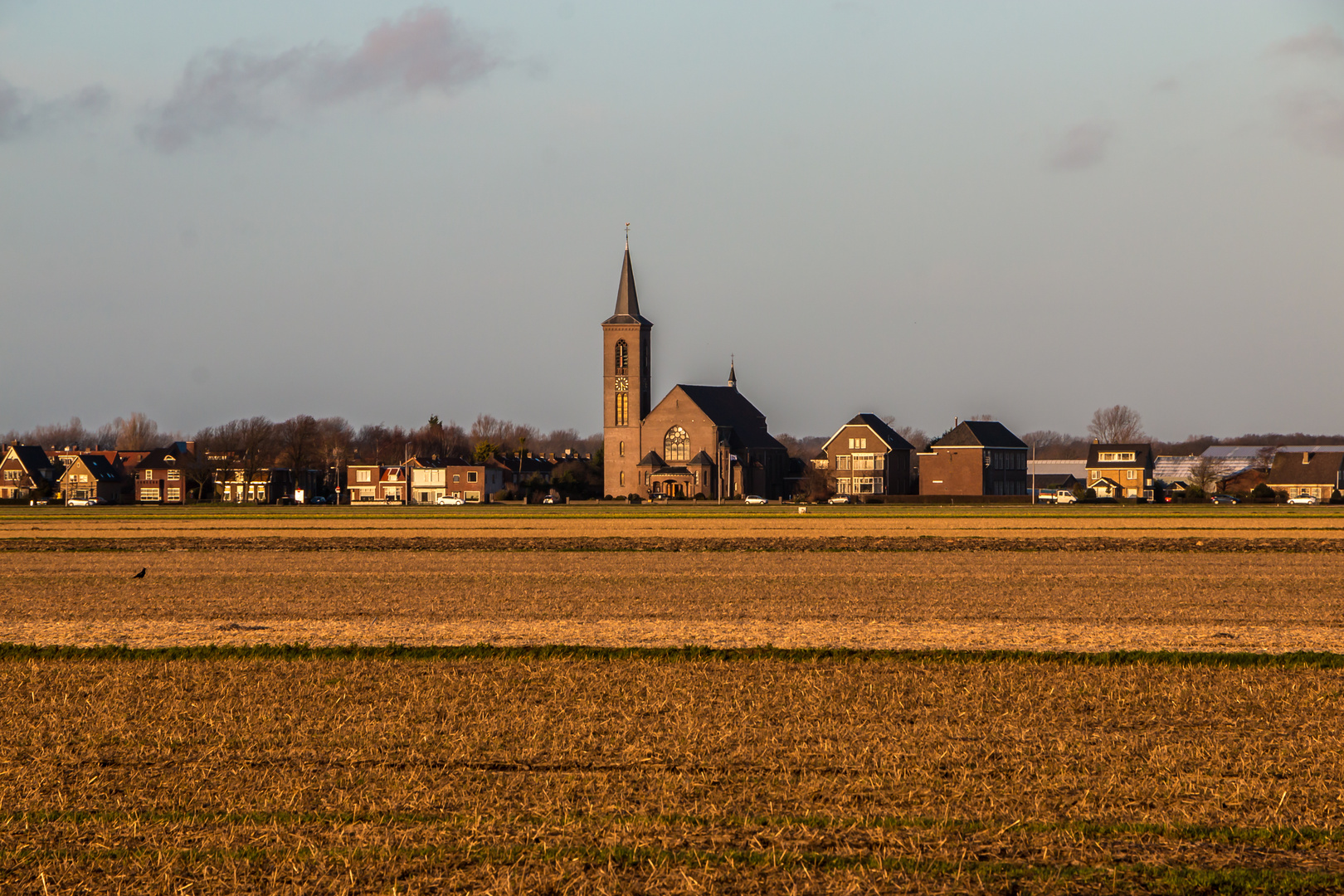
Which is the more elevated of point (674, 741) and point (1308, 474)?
point (1308, 474)

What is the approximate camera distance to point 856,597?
28406mm

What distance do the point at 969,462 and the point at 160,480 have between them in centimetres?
9653

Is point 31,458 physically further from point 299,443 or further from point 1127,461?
point 1127,461

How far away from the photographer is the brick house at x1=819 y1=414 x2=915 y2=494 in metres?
138

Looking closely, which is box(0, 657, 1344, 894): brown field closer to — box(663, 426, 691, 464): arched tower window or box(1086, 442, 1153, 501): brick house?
box(663, 426, 691, 464): arched tower window

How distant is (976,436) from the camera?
447 feet

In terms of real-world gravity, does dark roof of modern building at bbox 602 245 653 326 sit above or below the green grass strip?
above

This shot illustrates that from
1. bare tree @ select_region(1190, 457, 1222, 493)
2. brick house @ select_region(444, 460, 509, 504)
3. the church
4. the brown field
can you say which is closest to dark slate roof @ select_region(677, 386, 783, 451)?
the church

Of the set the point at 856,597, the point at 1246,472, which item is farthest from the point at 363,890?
the point at 1246,472

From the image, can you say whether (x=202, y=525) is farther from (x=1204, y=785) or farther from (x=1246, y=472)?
(x=1246, y=472)

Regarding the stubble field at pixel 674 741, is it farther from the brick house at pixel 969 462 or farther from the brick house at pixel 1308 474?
the brick house at pixel 1308 474

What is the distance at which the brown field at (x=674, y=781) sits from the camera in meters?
9.17

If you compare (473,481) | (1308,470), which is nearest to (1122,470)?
(1308,470)

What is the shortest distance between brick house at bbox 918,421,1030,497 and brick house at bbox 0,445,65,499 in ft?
343
